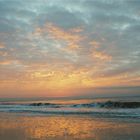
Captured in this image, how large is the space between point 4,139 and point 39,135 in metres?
1.88

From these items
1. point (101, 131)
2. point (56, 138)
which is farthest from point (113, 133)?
point (56, 138)

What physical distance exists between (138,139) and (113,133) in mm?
1864

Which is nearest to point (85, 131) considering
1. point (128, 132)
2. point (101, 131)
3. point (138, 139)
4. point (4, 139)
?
point (101, 131)

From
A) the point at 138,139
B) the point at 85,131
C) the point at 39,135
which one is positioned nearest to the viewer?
the point at 138,139

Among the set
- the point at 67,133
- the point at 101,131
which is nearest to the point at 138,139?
the point at 101,131

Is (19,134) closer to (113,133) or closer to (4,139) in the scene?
(4,139)

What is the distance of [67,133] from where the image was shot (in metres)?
13.6

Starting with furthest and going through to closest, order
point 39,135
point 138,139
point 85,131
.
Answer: point 85,131 < point 39,135 < point 138,139

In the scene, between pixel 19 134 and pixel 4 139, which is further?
pixel 19 134

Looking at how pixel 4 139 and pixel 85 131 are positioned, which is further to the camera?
pixel 85 131

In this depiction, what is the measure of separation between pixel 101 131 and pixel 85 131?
2.92 ft

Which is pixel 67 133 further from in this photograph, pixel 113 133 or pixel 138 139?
pixel 138 139

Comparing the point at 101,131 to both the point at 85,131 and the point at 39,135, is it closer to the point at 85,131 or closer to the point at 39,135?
the point at 85,131

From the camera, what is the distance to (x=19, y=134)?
13531 millimetres
